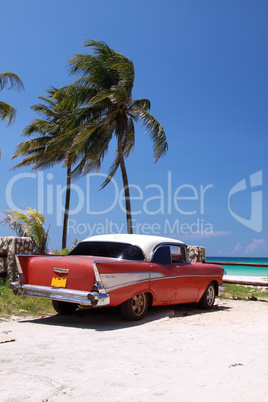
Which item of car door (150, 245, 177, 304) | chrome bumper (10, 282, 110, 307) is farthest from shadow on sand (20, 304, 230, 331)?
chrome bumper (10, 282, 110, 307)

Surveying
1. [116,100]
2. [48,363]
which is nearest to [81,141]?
[116,100]

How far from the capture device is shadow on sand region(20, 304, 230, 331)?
699cm

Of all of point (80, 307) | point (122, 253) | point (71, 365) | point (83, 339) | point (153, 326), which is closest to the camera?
point (71, 365)

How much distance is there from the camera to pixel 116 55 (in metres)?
19.4

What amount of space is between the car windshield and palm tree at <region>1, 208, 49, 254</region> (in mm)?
6989

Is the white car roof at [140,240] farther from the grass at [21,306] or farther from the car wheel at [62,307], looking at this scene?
the grass at [21,306]

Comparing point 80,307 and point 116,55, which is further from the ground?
point 116,55

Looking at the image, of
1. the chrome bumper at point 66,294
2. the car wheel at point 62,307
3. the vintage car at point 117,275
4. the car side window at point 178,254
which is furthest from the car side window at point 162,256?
the car wheel at point 62,307

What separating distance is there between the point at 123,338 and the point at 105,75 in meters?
15.5

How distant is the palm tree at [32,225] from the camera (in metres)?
16.2

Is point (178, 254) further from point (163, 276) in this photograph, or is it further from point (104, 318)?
point (104, 318)

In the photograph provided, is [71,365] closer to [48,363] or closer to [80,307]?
[48,363]

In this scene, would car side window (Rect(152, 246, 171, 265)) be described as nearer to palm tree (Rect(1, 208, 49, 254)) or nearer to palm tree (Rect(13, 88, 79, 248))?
palm tree (Rect(1, 208, 49, 254))

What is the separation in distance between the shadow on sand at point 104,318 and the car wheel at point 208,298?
16 centimetres
